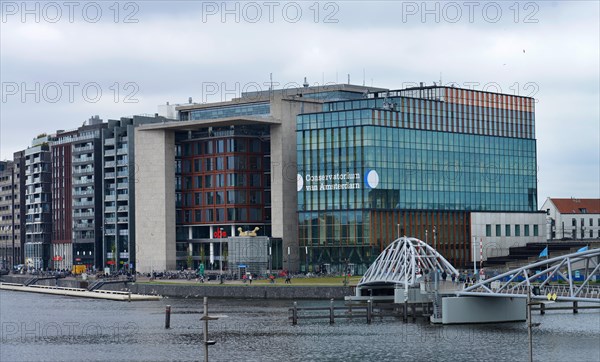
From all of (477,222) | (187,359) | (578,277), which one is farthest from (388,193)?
(187,359)

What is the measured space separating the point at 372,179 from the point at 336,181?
6058 mm

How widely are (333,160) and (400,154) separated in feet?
33.4

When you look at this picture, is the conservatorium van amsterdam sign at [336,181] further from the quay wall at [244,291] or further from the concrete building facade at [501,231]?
the quay wall at [244,291]

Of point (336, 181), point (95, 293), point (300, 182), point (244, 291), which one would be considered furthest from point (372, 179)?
point (95, 293)

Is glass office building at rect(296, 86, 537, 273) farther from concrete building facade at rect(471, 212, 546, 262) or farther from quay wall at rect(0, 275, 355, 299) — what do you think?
quay wall at rect(0, 275, 355, 299)

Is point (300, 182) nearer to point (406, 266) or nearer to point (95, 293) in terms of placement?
point (95, 293)

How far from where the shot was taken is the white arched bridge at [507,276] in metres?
95.9

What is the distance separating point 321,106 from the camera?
652 ft

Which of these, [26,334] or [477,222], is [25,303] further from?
[477,222]

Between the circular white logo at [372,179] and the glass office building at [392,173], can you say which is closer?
the circular white logo at [372,179]

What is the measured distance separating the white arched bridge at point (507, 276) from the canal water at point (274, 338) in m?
3.58

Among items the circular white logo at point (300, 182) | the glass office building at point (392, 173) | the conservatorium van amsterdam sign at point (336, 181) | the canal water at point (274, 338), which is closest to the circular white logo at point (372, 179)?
the conservatorium van amsterdam sign at point (336, 181)

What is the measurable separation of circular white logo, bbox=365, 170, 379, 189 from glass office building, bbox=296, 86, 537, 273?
15 cm

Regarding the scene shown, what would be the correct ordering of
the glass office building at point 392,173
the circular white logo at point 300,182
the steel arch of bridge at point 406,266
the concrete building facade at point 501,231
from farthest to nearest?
the concrete building facade at point 501,231 → the circular white logo at point 300,182 → the glass office building at point 392,173 → the steel arch of bridge at point 406,266
